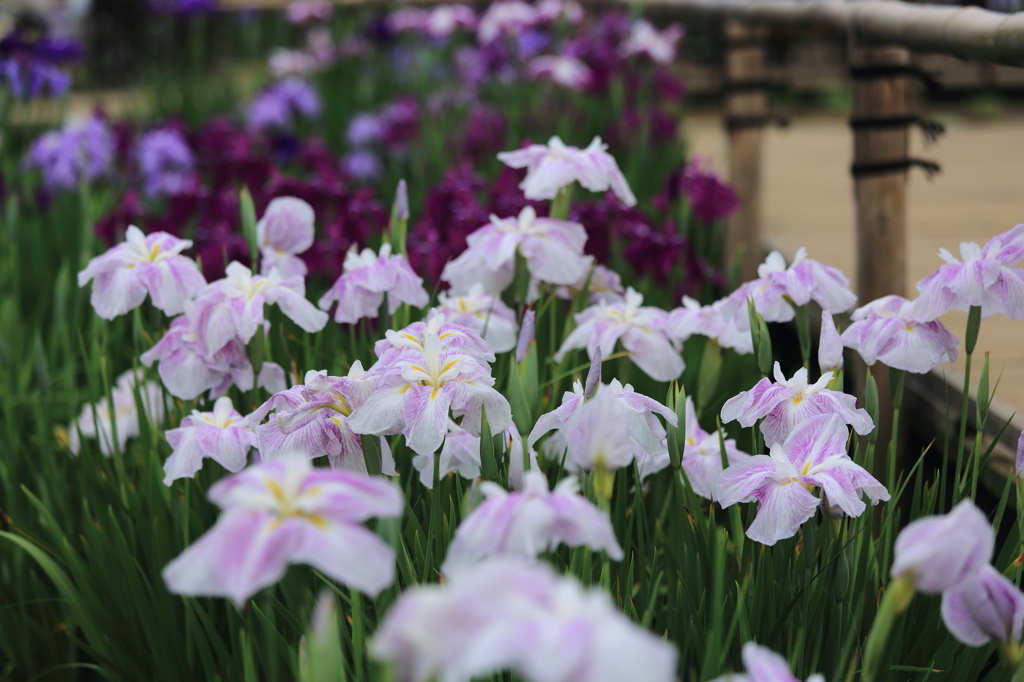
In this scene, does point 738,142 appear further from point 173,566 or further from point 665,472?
point 173,566

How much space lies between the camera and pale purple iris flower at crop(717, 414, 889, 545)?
82 cm

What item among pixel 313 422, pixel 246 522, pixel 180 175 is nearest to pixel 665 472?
pixel 313 422

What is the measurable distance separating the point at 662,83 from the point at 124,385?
2.65 metres

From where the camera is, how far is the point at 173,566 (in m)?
0.51

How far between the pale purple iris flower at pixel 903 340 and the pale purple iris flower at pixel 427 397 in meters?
0.43

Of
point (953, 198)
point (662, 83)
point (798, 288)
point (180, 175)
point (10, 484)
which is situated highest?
point (662, 83)

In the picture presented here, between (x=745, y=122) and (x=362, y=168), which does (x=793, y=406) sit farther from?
(x=362, y=168)

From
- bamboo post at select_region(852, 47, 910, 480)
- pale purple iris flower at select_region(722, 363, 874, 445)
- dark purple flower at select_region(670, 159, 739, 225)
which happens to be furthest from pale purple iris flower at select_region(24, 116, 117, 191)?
pale purple iris flower at select_region(722, 363, 874, 445)

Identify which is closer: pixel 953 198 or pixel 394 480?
pixel 394 480

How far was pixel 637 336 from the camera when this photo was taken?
1.22 meters

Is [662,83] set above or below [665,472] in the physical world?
above

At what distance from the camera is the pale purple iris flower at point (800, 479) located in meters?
0.82

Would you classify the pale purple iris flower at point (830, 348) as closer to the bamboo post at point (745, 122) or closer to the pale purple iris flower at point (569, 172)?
the pale purple iris flower at point (569, 172)

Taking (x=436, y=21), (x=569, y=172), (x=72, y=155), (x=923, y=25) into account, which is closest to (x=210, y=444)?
(x=569, y=172)
